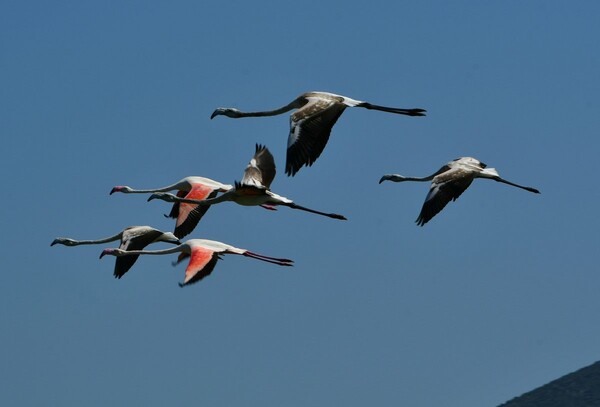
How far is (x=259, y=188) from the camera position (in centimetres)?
2659

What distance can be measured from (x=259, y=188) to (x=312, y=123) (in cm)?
196

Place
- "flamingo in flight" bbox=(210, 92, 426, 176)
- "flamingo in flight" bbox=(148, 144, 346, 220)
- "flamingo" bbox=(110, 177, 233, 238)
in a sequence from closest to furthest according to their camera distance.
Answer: "flamingo in flight" bbox=(210, 92, 426, 176)
"flamingo in flight" bbox=(148, 144, 346, 220)
"flamingo" bbox=(110, 177, 233, 238)

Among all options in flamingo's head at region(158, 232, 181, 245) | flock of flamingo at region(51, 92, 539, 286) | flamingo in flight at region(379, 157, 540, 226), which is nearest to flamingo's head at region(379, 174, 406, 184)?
flock of flamingo at region(51, 92, 539, 286)

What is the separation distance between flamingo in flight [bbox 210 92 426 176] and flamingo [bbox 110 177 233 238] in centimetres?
419

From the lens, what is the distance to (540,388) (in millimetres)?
145125

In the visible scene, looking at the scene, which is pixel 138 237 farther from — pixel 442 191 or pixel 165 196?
pixel 442 191

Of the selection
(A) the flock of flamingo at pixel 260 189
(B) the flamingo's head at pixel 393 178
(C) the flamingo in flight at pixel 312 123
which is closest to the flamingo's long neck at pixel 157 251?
(A) the flock of flamingo at pixel 260 189

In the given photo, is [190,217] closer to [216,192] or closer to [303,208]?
[216,192]

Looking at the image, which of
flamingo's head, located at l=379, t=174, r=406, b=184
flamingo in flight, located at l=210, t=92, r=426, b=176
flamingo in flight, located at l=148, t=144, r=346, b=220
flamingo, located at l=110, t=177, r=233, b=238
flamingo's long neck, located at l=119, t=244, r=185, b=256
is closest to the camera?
flamingo in flight, located at l=210, t=92, r=426, b=176

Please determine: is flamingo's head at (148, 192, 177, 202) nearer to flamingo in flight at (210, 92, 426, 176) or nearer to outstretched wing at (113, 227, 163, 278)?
outstretched wing at (113, 227, 163, 278)

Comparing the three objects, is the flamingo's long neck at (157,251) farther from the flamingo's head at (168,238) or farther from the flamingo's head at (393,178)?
the flamingo's head at (393,178)

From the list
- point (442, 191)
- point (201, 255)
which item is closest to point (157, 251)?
point (201, 255)

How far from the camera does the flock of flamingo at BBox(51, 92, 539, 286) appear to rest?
25172 millimetres

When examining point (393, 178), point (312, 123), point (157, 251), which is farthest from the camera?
point (393, 178)
